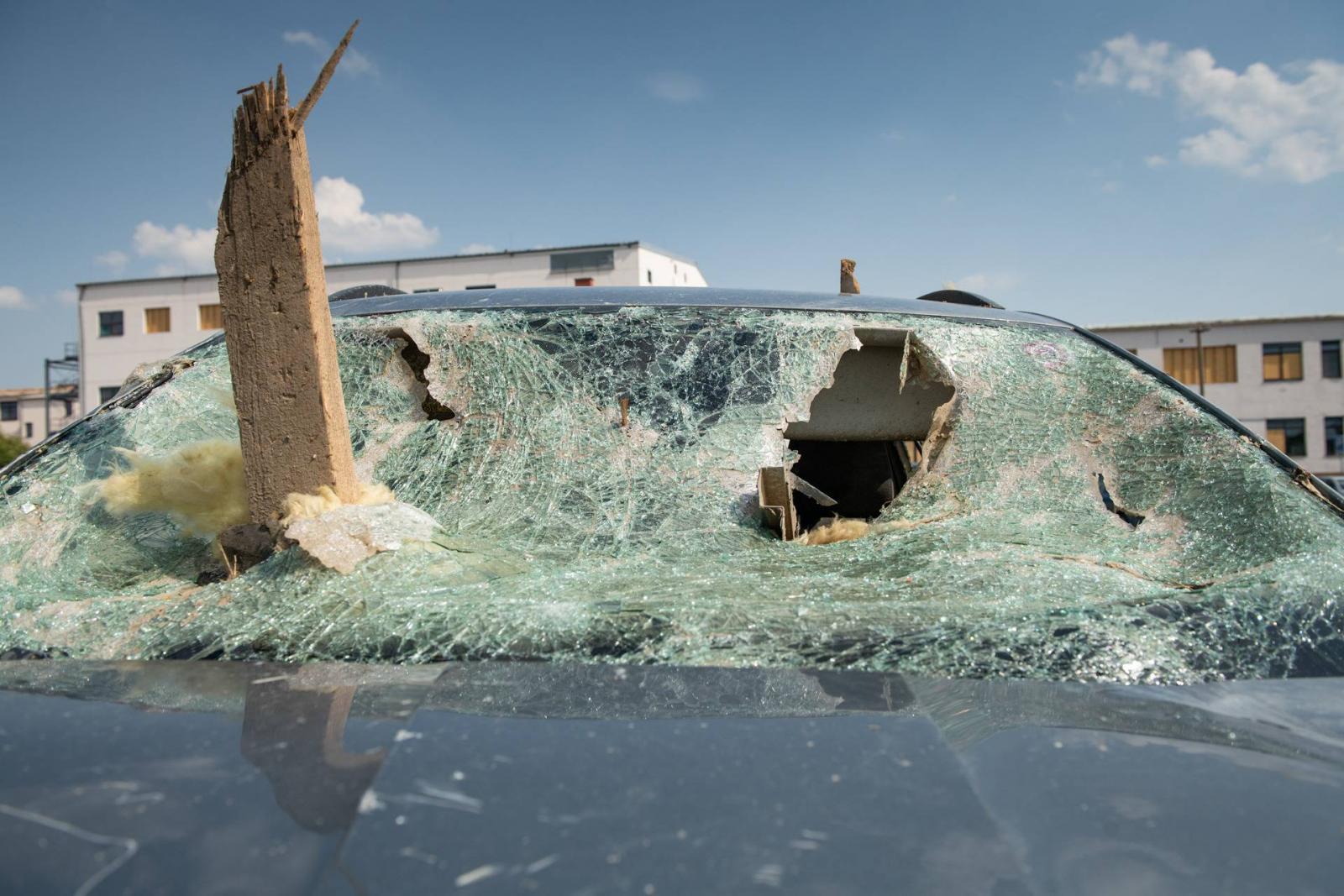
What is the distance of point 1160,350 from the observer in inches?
1164

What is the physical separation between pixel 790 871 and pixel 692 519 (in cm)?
117

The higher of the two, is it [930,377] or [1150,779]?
[930,377]

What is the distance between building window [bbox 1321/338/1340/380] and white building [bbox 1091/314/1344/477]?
0.09 ft

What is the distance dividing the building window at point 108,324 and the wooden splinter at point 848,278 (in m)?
36.1

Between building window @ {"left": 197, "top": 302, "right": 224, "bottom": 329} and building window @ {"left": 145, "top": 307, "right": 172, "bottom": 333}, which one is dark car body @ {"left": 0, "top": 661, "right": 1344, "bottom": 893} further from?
building window @ {"left": 145, "top": 307, "right": 172, "bottom": 333}

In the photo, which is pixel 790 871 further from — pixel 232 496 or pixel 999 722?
pixel 232 496

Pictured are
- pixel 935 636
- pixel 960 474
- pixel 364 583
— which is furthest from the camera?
pixel 960 474

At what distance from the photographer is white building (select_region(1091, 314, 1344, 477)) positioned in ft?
96.2

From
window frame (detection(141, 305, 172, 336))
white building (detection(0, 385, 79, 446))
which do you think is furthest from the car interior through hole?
white building (detection(0, 385, 79, 446))

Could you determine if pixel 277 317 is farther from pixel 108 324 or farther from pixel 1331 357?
pixel 108 324

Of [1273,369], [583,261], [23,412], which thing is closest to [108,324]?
[23,412]

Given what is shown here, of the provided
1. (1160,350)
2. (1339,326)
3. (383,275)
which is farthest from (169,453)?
(1339,326)

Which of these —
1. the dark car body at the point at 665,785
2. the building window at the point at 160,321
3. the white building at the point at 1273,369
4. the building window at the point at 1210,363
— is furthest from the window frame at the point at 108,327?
the dark car body at the point at 665,785

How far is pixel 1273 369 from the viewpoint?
29.9 metres
